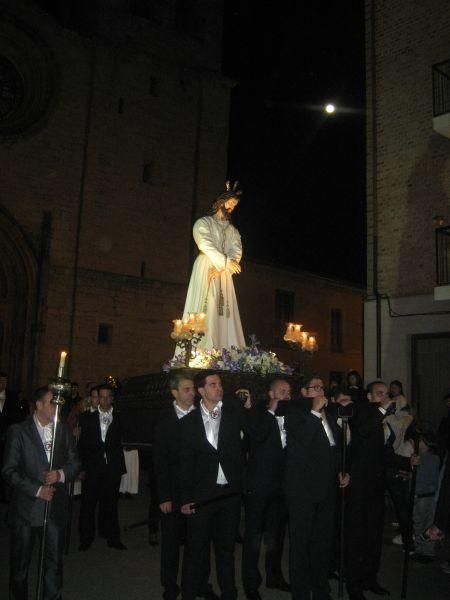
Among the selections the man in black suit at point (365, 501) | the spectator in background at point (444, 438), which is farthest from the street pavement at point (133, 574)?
the spectator in background at point (444, 438)

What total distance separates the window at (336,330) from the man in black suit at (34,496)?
27688 mm

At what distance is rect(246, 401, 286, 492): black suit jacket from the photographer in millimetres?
6113

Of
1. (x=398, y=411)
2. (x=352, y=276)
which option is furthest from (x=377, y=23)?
(x=352, y=276)

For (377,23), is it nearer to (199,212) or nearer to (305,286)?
(199,212)

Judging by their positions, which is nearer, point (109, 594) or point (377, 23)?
point (109, 594)

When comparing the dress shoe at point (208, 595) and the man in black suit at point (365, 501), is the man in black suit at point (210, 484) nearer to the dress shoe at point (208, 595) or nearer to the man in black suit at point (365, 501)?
the dress shoe at point (208, 595)

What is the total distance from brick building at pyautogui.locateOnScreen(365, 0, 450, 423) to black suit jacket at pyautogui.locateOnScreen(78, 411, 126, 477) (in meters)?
8.20

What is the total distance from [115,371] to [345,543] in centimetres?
1629

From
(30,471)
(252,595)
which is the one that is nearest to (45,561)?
(30,471)

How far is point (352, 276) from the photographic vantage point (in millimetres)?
33156

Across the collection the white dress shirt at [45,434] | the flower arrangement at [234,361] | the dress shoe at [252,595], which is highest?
the flower arrangement at [234,361]

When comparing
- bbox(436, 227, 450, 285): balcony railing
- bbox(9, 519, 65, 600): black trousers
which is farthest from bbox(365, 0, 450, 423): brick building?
bbox(9, 519, 65, 600): black trousers

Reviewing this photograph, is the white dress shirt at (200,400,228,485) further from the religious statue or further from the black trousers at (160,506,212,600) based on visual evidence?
the religious statue

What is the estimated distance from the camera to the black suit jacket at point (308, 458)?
18.1 feet
